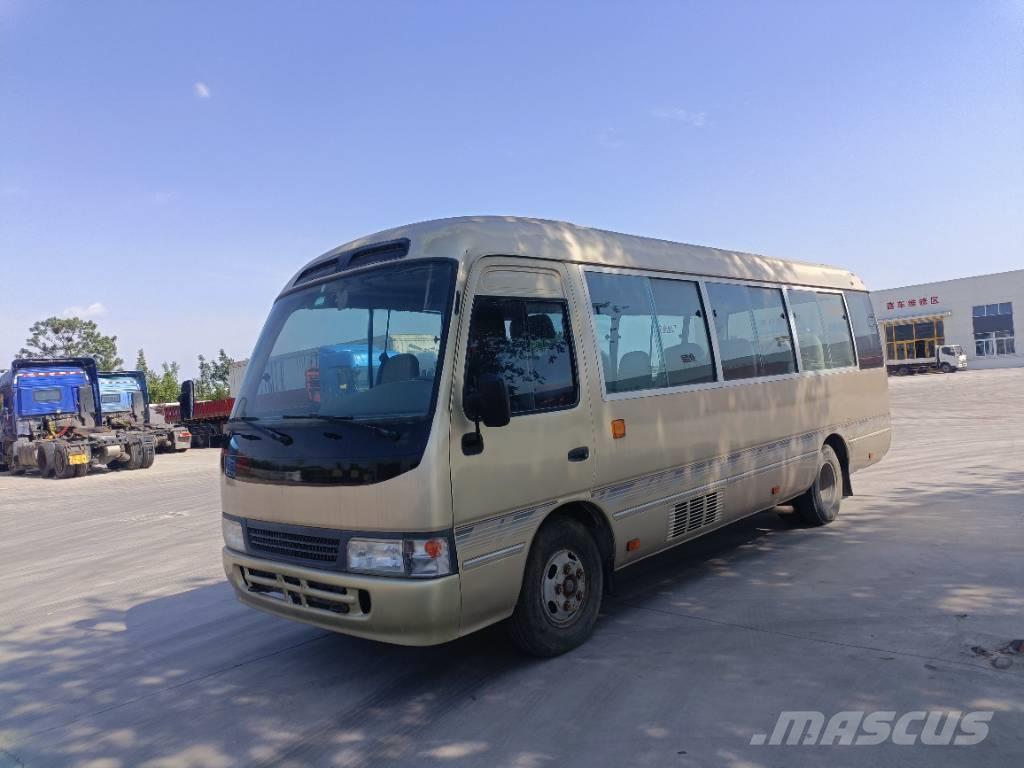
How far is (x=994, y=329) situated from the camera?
58.0 meters

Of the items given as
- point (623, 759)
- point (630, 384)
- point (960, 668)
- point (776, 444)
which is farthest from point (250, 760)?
point (776, 444)

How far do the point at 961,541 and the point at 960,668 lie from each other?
315 centimetres

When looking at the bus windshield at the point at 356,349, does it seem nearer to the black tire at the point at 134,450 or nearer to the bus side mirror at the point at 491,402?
the bus side mirror at the point at 491,402

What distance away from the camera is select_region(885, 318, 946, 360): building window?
6001 centimetres

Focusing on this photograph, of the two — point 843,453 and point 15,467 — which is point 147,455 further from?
point 843,453

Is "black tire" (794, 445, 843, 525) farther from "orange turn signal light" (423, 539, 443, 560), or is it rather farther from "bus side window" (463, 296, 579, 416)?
"orange turn signal light" (423, 539, 443, 560)

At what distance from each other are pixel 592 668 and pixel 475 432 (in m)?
1.61

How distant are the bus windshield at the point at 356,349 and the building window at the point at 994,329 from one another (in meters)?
66.0

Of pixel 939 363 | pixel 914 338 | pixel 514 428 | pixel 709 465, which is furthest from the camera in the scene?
pixel 914 338

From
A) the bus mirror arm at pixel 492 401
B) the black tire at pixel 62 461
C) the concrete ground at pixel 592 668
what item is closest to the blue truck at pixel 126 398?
the black tire at pixel 62 461

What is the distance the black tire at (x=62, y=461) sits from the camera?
19.9m

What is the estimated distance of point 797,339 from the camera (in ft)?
24.0

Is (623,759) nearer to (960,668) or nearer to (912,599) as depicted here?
(960,668)

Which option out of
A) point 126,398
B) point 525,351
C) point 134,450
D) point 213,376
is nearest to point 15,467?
point 126,398
